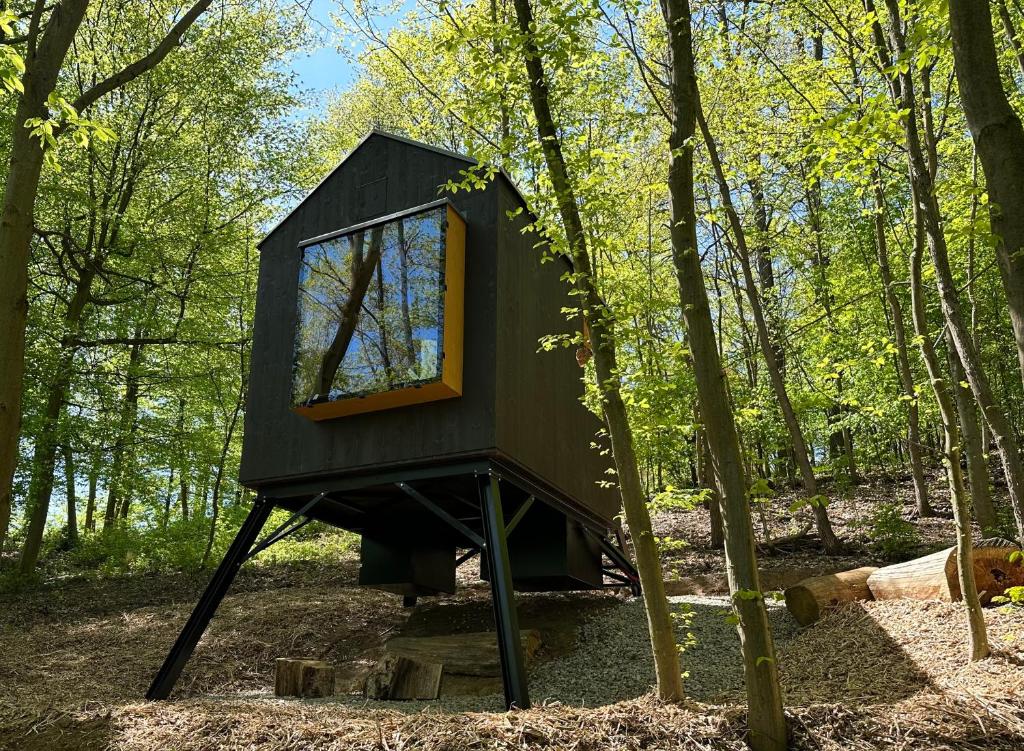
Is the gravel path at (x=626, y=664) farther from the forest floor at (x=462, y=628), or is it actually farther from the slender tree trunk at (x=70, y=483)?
the slender tree trunk at (x=70, y=483)

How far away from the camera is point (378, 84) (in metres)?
16.4

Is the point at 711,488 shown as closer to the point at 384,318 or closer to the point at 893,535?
the point at 893,535

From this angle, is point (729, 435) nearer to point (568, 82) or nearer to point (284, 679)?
point (568, 82)

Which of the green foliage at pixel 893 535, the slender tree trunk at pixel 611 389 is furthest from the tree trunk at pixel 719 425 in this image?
the green foliage at pixel 893 535

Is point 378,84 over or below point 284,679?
over

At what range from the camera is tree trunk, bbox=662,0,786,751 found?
3.26m

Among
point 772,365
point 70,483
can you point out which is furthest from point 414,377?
point 70,483

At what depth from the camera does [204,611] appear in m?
6.21

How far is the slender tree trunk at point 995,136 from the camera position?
7.61 feet

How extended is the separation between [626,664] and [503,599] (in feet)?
6.06

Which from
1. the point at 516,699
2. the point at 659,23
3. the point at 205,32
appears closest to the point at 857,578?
the point at 516,699

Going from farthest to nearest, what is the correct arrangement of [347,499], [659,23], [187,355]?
[187,355] < [659,23] < [347,499]

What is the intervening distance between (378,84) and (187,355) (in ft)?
23.9

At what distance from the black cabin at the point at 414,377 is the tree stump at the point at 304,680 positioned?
0.82 metres
